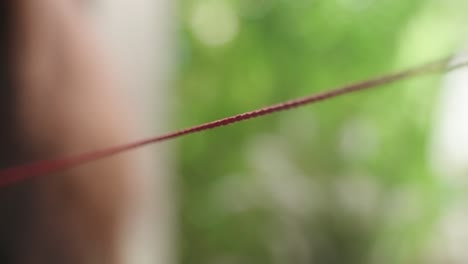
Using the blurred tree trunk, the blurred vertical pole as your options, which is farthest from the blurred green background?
the blurred tree trunk

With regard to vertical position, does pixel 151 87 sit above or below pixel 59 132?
below

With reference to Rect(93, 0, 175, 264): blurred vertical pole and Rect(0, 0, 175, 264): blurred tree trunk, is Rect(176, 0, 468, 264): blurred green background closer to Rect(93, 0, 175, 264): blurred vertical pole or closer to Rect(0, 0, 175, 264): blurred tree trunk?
Rect(93, 0, 175, 264): blurred vertical pole

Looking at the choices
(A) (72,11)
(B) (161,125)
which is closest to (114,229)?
(A) (72,11)

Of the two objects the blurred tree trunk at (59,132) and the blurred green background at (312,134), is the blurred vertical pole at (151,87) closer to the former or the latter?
the blurred green background at (312,134)

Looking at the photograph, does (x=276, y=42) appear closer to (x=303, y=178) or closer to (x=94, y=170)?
(x=303, y=178)

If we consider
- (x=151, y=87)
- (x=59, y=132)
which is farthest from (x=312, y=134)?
(x=59, y=132)

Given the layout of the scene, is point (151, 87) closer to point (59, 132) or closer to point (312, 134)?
point (312, 134)
